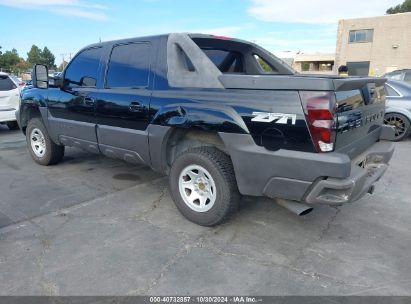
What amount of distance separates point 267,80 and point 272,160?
0.66m

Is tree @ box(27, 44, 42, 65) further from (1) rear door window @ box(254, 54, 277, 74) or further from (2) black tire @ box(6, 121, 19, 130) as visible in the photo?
(1) rear door window @ box(254, 54, 277, 74)

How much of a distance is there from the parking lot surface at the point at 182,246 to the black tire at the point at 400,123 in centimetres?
396

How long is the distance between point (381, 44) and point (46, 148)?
46.3 metres

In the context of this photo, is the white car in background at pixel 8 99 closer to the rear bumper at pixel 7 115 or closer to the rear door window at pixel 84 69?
the rear bumper at pixel 7 115

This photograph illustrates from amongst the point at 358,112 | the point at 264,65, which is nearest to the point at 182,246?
the point at 358,112

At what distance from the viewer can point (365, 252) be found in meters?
3.24

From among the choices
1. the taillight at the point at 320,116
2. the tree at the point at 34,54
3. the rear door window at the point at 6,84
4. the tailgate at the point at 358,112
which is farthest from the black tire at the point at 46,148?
the tree at the point at 34,54

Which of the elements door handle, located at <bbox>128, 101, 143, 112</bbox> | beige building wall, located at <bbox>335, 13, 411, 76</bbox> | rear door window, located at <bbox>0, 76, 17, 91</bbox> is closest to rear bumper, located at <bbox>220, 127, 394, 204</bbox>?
door handle, located at <bbox>128, 101, 143, 112</bbox>

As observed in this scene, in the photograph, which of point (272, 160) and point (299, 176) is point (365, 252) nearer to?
point (299, 176)

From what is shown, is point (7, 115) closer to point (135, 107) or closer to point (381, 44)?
point (135, 107)

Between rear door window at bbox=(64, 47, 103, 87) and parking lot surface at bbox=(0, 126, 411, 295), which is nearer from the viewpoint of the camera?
parking lot surface at bbox=(0, 126, 411, 295)

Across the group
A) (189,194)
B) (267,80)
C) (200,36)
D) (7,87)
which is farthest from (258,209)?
(7,87)

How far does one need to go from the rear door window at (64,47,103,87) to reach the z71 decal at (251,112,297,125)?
8.33 feet

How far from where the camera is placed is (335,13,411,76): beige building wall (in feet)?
138
